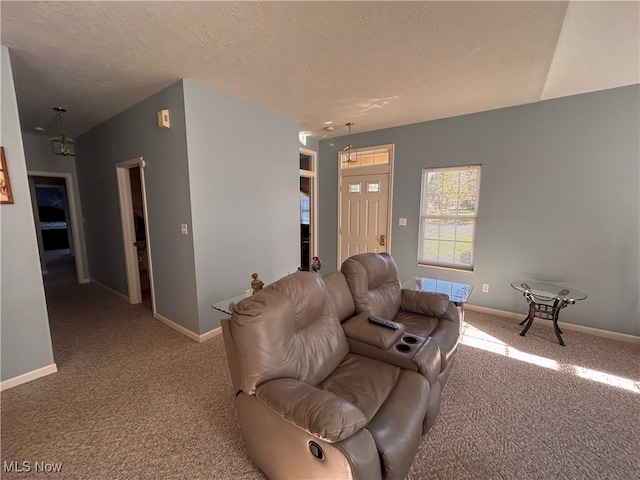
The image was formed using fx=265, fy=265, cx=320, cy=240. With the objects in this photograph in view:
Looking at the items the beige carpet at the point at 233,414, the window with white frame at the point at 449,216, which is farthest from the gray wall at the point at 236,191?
the window with white frame at the point at 449,216

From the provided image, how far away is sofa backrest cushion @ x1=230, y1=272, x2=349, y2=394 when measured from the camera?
131cm

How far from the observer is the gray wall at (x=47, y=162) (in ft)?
14.4

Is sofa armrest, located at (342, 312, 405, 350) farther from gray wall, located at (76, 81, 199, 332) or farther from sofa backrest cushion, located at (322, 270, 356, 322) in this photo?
gray wall, located at (76, 81, 199, 332)

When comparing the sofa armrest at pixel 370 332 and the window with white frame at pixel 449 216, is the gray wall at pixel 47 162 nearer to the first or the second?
the sofa armrest at pixel 370 332

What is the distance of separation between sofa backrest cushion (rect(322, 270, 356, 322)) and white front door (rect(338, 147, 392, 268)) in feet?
7.99

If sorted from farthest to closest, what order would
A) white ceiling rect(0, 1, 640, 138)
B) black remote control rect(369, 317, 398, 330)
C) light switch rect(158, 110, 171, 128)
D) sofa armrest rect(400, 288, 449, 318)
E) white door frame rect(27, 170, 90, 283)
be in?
white door frame rect(27, 170, 90, 283) → light switch rect(158, 110, 171, 128) → sofa armrest rect(400, 288, 449, 318) → black remote control rect(369, 317, 398, 330) → white ceiling rect(0, 1, 640, 138)

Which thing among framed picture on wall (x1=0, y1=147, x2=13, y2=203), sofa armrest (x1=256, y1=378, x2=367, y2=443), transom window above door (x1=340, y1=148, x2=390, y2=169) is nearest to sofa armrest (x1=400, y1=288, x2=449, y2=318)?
sofa armrest (x1=256, y1=378, x2=367, y2=443)

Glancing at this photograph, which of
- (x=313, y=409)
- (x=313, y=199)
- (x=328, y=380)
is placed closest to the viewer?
(x=313, y=409)

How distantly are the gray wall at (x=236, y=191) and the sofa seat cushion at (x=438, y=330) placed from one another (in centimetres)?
192

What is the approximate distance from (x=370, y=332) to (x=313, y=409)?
79 centimetres

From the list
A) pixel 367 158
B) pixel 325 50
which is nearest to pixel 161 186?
pixel 325 50

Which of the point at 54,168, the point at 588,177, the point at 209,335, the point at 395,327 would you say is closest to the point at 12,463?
the point at 209,335

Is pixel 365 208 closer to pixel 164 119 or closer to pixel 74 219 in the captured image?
pixel 164 119

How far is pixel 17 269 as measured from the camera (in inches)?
84.2
